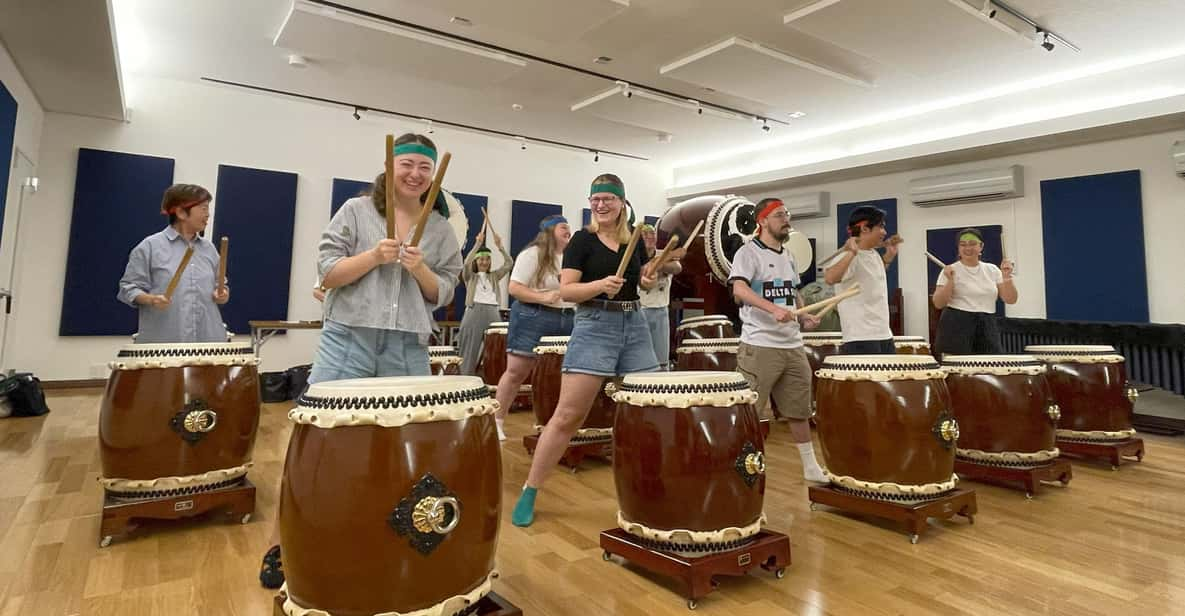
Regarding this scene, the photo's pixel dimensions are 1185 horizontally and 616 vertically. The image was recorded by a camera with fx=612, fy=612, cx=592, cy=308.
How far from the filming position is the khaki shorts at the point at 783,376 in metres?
2.67

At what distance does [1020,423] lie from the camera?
9.02ft

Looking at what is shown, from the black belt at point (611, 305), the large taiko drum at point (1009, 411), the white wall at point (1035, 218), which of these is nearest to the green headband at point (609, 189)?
the black belt at point (611, 305)

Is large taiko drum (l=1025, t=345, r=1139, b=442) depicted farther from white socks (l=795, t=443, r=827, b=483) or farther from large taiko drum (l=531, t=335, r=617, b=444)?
large taiko drum (l=531, t=335, r=617, b=444)

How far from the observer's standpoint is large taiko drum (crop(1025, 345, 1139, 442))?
3293mm

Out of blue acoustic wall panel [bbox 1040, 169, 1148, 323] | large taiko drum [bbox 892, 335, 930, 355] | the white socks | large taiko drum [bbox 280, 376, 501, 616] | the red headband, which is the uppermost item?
blue acoustic wall panel [bbox 1040, 169, 1148, 323]

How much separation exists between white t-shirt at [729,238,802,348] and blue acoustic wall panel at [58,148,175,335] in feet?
20.2

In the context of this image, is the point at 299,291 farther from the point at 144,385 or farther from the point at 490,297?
the point at 144,385

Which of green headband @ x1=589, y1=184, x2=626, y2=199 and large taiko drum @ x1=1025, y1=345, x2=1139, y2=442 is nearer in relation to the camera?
green headband @ x1=589, y1=184, x2=626, y2=199

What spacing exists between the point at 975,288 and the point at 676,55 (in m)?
3.29

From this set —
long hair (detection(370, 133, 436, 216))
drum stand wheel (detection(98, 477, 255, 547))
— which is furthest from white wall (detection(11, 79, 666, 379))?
long hair (detection(370, 133, 436, 216))

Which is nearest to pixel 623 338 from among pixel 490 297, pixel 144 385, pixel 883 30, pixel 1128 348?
pixel 144 385

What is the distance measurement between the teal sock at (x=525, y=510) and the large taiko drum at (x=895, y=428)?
3.95 feet

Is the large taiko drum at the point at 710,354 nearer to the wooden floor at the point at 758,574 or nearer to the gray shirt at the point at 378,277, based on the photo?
the wooden floor at the point at 758,574

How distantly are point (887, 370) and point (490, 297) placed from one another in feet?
10.3
